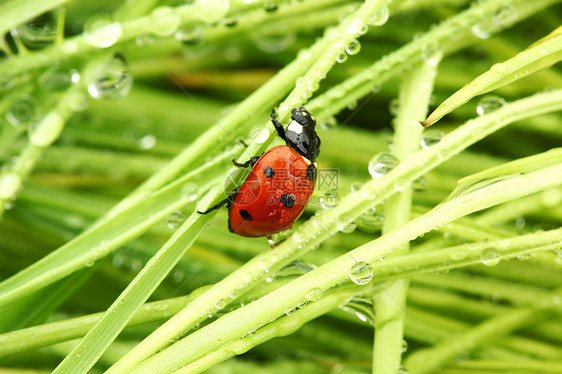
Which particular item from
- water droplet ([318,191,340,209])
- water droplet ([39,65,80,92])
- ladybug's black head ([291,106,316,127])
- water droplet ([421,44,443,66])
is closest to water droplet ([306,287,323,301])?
water droplet ([318,191,340,209])

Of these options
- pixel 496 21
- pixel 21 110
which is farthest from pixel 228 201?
pixel 496 21

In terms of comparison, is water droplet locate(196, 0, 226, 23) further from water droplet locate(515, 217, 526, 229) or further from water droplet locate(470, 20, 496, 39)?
water droplet locate(515, 217, 526, 229)

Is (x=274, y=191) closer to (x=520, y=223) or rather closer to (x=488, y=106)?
(x=488, y=106)

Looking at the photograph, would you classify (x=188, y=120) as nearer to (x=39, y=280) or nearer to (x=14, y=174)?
(x=14, y=174)

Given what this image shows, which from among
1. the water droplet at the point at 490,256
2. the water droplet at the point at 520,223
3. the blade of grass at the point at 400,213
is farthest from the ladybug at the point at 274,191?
the water droplet at the point at 520,223

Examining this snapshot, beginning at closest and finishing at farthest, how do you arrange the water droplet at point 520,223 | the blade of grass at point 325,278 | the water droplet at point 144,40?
Result: the blade of grass at point 325,278 < the water droplet at point 144,40 < the water droplet at point 520,223

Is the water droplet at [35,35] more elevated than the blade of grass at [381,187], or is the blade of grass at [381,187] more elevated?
the water droplet at [35,35]

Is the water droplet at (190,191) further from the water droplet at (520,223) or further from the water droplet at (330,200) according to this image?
the water droplet at (520,223)
